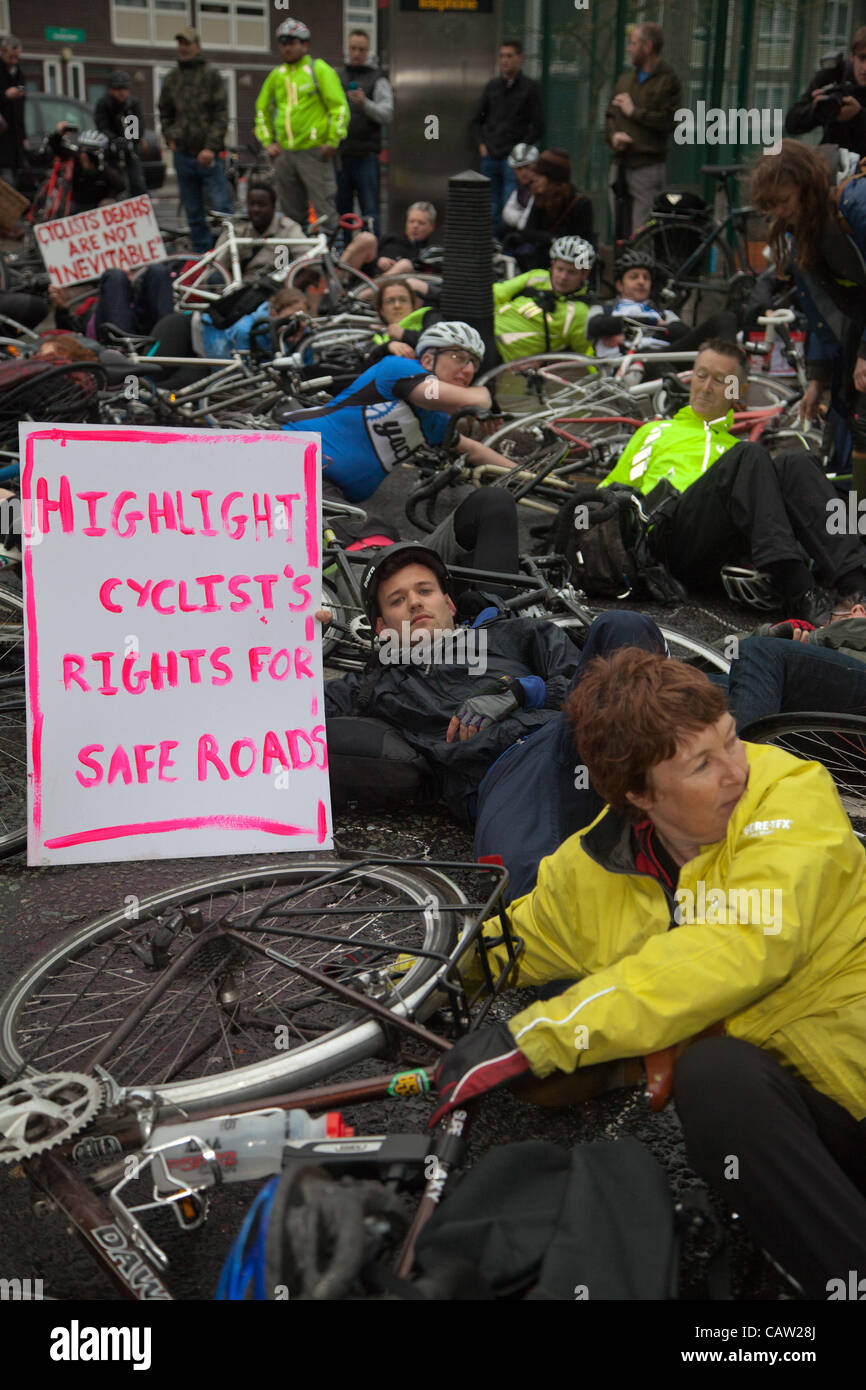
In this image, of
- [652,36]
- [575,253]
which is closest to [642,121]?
[652,36]

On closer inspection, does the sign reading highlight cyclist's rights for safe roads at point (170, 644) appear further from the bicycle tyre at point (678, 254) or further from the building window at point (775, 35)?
the building window at point (775, 35)

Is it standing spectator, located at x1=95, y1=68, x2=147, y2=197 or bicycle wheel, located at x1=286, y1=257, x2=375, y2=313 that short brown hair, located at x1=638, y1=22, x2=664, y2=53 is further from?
standing spectator, located at x1=95, y1=68, x2=147, y2=197

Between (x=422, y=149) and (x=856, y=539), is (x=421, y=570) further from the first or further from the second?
(x=422, y=149)

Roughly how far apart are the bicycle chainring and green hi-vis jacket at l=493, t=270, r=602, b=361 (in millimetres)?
7252

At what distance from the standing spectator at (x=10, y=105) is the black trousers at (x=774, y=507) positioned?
11.2m

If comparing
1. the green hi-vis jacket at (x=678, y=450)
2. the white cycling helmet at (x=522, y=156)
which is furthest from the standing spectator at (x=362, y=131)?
the green hi-vis jacket at (x=678, y=450)

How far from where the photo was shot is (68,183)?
1157cm

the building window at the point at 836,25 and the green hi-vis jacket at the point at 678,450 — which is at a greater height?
the building window at the point at 836,25

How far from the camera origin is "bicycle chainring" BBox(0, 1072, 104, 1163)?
6.91 feet

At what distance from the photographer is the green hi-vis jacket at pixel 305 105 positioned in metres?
12.0

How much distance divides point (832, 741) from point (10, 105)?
557 inches

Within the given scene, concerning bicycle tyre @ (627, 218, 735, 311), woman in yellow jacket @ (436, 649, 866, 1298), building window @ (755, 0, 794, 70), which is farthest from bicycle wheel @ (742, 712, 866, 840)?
building window @ (755, 0, 794, 70)

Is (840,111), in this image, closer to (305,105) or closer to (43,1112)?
(305,105)

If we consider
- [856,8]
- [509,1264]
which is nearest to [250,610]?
[509,1264]
